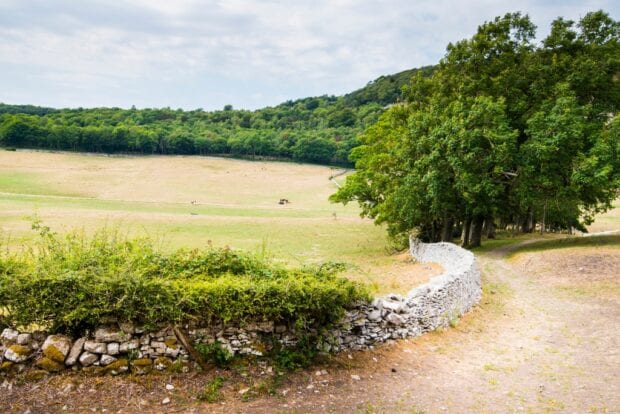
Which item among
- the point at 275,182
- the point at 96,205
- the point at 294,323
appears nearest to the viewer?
the point at 294,323

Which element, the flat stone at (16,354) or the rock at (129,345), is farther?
the rock at (129,345)

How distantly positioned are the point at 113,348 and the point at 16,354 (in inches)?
71.7

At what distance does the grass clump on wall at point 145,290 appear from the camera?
8914 millimetres

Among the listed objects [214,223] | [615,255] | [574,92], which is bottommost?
[214,223]

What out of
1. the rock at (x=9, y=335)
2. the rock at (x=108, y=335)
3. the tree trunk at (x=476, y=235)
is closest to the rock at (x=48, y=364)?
the rock at (x=9, y=335)

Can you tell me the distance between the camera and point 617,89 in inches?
1116

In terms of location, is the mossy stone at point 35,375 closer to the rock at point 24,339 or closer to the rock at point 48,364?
the rock at point 48,364

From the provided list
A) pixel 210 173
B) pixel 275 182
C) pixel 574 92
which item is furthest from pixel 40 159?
pixel 574 92

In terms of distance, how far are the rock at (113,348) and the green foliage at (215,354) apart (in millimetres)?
1483

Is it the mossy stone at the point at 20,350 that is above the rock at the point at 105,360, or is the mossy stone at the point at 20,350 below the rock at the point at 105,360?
above

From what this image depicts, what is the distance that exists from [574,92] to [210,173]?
8186cm

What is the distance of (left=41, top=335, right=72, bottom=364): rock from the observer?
8.89 m

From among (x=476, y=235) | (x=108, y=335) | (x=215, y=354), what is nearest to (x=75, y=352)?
(x=108, y=335)

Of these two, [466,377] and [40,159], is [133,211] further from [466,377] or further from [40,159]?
[40,159]
